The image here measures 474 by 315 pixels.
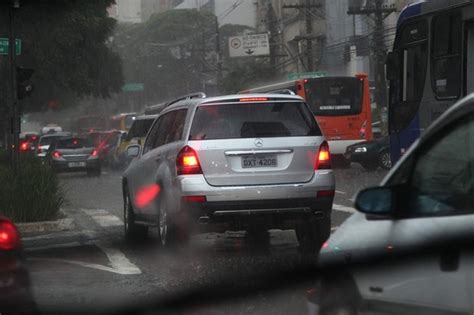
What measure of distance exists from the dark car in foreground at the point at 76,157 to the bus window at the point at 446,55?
20.9 metres

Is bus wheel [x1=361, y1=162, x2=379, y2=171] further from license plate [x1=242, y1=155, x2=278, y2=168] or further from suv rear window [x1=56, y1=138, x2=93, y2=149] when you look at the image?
license plate [x1=242, y1=155, x2=278, y2=168]

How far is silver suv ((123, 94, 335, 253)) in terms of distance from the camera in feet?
32.1

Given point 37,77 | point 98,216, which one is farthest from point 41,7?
point 98,216

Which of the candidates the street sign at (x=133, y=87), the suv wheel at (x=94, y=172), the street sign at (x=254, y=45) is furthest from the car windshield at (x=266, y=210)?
the street sign at (x=133, y=87)

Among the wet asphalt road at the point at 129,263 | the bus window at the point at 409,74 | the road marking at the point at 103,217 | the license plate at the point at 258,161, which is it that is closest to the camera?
the wet asphalt road at the point at 129,263

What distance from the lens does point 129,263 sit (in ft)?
34.2

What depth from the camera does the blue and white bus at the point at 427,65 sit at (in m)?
13.4

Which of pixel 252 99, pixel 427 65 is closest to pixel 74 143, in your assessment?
pixel 427 65

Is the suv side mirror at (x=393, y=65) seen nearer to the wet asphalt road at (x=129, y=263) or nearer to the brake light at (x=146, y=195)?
the wet asphalt road at (x=129, y=263)

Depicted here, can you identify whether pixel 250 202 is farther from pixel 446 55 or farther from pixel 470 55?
pixel 446 55

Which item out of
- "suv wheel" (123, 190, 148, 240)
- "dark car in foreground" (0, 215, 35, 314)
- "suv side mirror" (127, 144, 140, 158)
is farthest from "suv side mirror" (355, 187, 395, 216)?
"suv side mirror" (127, 144, 140, 158)

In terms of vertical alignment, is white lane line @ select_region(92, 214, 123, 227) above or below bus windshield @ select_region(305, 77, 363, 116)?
below

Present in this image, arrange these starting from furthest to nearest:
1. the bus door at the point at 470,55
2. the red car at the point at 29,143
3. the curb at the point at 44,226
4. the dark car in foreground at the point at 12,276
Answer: the red car at the point at 29,143 → the curb at the point at 44,226 → the bus door at the point at 470,55 → the dark car in foreground at the point at 12,276

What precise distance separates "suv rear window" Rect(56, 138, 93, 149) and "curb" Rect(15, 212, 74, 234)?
19905mm
